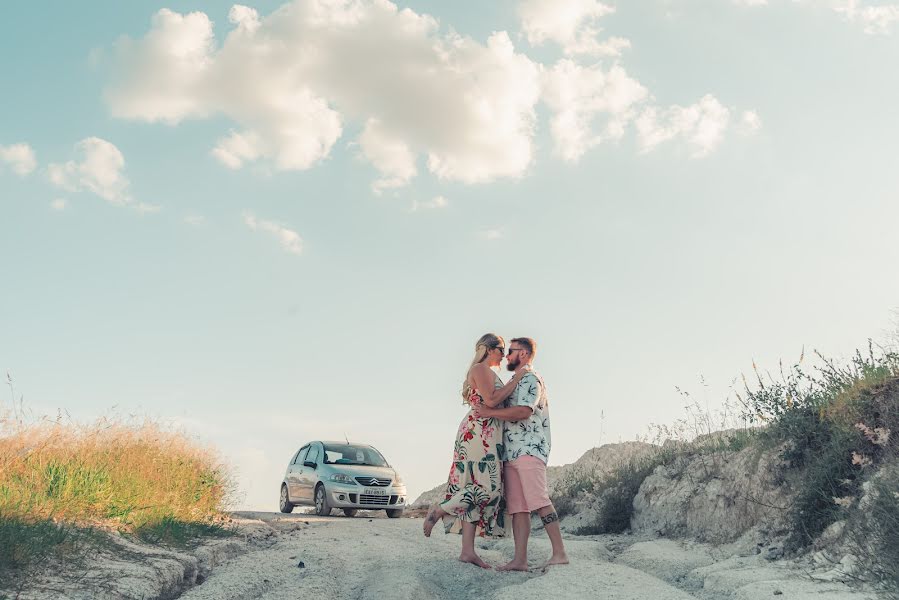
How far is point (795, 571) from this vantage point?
780cm

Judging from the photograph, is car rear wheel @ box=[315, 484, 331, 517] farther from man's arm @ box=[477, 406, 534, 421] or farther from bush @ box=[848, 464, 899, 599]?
bush @ box=[848, 464, 899, 599]

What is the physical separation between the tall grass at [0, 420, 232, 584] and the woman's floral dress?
3838 mm

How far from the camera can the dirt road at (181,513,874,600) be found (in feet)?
22.7

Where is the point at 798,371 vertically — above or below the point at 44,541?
above

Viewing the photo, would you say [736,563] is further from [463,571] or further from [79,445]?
[79,445]

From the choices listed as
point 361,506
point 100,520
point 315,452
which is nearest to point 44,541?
point 100,520

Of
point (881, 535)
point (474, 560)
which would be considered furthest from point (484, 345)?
point (881, 535)

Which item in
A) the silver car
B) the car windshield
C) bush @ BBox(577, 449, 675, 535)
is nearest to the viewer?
bush @ BBox(577, 449, 675, 535)

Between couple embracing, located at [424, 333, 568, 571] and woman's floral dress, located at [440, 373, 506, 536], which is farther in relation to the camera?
woman's floral dress, located at [440, 373, 506, 536]

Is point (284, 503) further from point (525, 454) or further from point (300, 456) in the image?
point (525, 454)

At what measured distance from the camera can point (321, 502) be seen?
17.4 metres

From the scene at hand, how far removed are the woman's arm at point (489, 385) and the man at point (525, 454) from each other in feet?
0.23

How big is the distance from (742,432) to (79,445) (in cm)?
1032

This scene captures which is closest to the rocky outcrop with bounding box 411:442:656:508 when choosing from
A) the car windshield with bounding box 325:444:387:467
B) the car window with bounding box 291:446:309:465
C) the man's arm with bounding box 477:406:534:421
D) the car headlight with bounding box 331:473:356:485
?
the car windshield with bounding box 325:444:387:467
